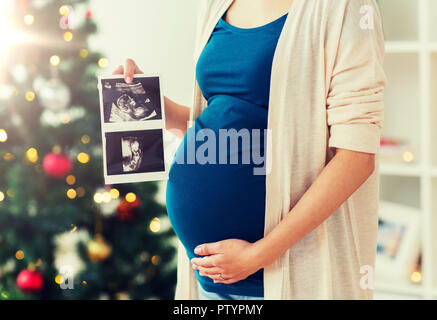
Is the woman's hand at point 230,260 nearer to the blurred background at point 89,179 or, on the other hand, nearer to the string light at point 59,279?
the blurred background at point 89,179

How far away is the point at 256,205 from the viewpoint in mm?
750

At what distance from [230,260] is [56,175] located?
39.1 inches

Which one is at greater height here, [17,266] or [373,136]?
[373,136]

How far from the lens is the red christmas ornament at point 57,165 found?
59.0 inches

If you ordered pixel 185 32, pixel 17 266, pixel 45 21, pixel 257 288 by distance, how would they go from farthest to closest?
pixel 185 32 → pixel 17 266 → pixel 45 21 → pixel 257 288

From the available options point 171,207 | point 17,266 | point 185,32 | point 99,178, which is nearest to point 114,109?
point 171,207

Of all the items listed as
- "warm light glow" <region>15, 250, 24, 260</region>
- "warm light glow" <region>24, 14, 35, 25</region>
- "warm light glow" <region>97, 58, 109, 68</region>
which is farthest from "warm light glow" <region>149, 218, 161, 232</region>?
"warm light glow" <region>24, 14, 35, 25</region>

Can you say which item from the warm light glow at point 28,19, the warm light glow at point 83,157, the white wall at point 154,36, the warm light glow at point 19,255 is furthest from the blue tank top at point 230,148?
the white wall at point 154,36

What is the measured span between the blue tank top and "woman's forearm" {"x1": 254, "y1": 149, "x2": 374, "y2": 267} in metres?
0.07

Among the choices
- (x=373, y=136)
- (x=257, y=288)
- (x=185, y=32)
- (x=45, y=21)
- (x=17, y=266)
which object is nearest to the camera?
(x=373, y=136)

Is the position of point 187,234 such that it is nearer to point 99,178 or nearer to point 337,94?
point 337,94

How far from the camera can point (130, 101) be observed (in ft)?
2.71

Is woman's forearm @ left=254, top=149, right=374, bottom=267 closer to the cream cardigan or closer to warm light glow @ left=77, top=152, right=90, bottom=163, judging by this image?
the cream cardigan

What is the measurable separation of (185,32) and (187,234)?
4.39 ft
